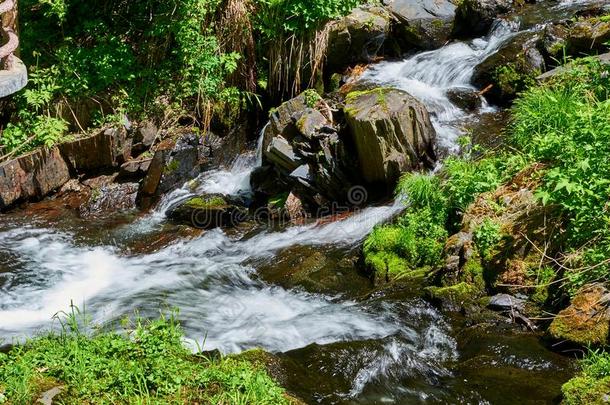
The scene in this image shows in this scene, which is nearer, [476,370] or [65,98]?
[476,370]

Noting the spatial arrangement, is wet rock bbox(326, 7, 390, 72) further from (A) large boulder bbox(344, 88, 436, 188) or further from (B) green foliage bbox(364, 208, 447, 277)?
(B) green foliage bbox(364, 208, 447, 277)

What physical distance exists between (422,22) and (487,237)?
7.71 m

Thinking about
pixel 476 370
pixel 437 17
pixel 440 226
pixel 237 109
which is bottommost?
pixel 476 370

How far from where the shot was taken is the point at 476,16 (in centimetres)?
1239

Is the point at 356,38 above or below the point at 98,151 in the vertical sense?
above

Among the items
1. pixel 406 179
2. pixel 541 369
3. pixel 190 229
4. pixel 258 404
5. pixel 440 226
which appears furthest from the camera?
pixel 190 229

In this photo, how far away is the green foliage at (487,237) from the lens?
650 cm

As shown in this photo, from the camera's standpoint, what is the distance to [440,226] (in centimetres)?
734

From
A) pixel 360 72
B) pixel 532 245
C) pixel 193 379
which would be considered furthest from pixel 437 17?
pixel 193 379

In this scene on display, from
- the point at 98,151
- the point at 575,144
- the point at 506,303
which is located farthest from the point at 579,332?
the point at 98,151

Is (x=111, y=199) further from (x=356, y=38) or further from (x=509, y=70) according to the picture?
(x=509, y=70)

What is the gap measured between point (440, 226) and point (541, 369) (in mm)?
2412

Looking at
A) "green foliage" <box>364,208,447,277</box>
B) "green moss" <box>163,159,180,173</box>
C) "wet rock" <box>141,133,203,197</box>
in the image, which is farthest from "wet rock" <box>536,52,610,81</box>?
"green moss" <box>163,159,180,173</box>

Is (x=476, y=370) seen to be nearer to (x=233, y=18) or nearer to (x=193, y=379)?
(x=193, y=379)
